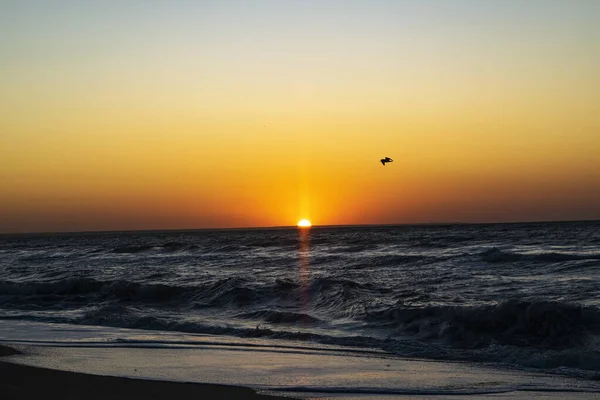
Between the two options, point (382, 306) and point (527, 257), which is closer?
point (382, 306)

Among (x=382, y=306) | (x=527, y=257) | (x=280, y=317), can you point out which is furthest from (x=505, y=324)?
(x=527, y=257)

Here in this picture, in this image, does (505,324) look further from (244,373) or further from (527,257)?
(527,257)

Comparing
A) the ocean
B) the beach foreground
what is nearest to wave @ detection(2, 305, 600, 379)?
the ocean

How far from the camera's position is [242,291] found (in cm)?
1817

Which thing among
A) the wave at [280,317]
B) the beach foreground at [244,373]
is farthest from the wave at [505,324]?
the beach foreground at [244,373]

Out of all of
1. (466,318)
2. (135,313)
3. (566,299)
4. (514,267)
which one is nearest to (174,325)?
(135,313)

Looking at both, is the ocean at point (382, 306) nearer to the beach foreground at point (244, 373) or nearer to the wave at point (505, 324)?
the wave at point (505, 324)

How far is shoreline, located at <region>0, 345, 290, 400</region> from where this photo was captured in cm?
672

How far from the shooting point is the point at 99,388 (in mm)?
7047

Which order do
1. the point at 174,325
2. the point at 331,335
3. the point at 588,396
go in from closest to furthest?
the point at 588,396 < the point at 331,335 < the point at 174,325

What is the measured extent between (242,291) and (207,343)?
7.08 m

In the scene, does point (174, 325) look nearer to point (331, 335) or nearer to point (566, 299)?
point (331, 335)

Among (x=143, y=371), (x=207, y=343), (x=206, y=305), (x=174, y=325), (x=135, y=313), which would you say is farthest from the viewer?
(x=206, y=305)

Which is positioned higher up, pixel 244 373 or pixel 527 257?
pixel 527 257
